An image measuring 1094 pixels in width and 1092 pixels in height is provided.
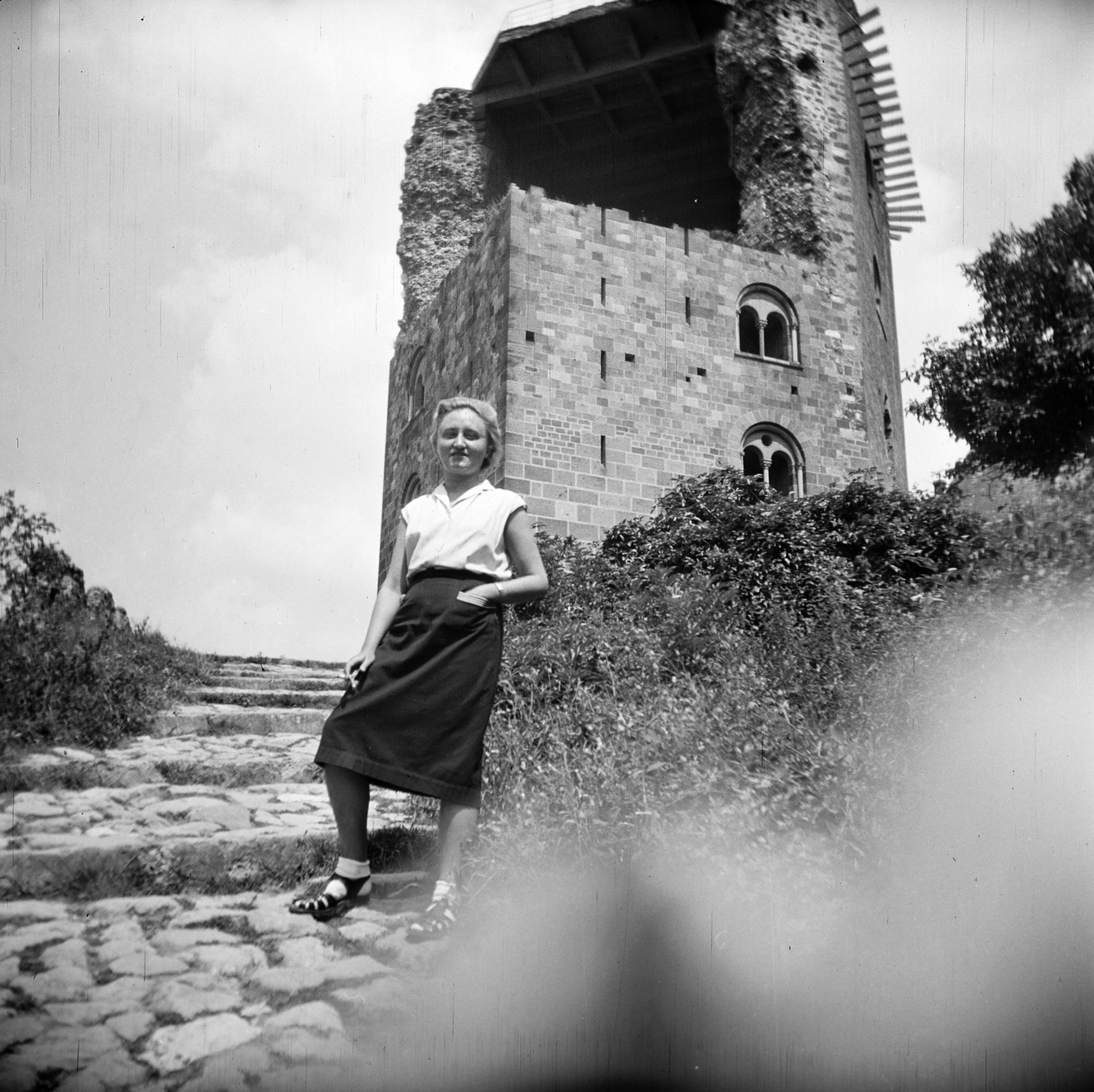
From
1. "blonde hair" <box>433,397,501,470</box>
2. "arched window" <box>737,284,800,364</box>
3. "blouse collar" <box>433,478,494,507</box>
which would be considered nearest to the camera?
"blouse collar" <box>433,478,494,507</box>

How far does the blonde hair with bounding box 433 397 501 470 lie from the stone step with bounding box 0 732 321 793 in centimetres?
260

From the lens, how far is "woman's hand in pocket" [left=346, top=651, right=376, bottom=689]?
3750 millimetres

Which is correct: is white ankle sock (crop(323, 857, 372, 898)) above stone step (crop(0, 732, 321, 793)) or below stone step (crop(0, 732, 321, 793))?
below

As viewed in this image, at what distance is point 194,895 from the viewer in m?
3.85

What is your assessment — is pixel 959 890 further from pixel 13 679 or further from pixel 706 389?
pixel 706 389

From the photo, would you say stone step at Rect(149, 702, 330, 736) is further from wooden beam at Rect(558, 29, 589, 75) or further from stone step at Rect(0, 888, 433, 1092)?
wooden beam at Rect(558, 29, 589, 75)

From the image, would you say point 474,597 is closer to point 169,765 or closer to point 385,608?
point 385,608

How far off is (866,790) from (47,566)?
7.72m

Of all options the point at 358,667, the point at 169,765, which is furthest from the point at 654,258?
the point at 358,667

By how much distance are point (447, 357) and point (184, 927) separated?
14.1 metres

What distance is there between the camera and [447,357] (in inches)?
663

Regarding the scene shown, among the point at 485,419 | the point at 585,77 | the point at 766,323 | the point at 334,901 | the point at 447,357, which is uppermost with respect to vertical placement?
the point at 585,77

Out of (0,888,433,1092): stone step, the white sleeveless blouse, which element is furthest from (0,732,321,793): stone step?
the white sleeveless blouse

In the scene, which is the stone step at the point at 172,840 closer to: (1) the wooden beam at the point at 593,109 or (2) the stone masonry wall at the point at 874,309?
(2) the stone masonry wall at the point at 874,309
